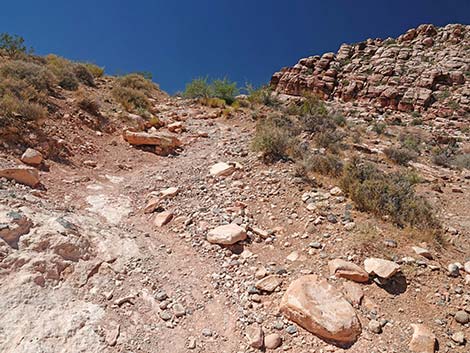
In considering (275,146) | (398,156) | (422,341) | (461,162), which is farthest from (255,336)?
(461,162)

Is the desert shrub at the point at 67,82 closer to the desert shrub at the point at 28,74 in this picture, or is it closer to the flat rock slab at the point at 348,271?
the desert shrub at the point at 28,74

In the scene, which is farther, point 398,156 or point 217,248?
point 398,156

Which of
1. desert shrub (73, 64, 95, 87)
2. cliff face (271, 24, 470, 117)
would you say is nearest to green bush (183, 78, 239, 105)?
desert shrub (73, 64, 95, 87)

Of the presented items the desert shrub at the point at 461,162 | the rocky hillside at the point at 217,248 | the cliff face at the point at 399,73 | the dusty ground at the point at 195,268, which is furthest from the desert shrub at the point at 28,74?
the cliff face at the point at 399,73

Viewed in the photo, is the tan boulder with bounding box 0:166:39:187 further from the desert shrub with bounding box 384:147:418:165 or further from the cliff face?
the cliff face

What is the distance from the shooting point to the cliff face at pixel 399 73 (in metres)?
23.2

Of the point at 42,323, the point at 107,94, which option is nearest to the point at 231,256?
the point at 42,323

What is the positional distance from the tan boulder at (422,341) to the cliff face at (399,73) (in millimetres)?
24931

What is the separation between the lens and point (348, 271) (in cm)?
311

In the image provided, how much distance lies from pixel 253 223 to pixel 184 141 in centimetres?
512

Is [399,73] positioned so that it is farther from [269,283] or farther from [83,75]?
[269,283]

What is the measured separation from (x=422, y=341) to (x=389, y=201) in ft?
7.41

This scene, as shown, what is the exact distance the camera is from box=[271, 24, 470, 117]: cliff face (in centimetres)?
2316

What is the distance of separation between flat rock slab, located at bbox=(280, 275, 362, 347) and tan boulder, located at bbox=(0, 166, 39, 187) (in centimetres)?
422
